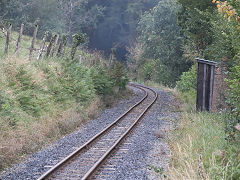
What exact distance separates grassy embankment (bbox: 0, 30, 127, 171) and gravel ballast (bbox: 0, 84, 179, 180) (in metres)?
0.49

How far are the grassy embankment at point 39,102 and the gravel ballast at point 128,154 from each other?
1.61 ft

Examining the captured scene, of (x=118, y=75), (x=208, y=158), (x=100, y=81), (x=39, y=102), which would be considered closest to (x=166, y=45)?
(x=118, y=75)

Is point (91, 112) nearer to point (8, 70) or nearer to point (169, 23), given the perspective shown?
point (8, 70)

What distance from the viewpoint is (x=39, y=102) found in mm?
14180

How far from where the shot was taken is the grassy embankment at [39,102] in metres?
10.8

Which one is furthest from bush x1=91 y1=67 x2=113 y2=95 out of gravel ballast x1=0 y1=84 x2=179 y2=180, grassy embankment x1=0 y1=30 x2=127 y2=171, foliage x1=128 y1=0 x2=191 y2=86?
foliage x1=128 y1=0 x2=191 y2=86

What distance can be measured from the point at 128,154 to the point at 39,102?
529 cm

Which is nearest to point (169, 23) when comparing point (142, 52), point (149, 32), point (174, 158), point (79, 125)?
point (149, 32)

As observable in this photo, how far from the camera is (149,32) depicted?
51.8 metres

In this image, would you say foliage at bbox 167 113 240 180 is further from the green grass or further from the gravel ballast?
the gravel ballast

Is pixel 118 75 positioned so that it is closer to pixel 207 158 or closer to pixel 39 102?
pixel 39 102

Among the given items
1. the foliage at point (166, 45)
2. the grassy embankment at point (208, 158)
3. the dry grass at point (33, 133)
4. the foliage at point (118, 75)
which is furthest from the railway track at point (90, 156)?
the foliage at point (166, 45)

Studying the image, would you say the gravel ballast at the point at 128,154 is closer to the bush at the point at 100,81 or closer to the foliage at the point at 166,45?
the bush at the point at 100,81

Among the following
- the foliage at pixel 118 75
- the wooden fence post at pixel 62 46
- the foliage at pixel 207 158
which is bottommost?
the foliage at pixel 118 75
